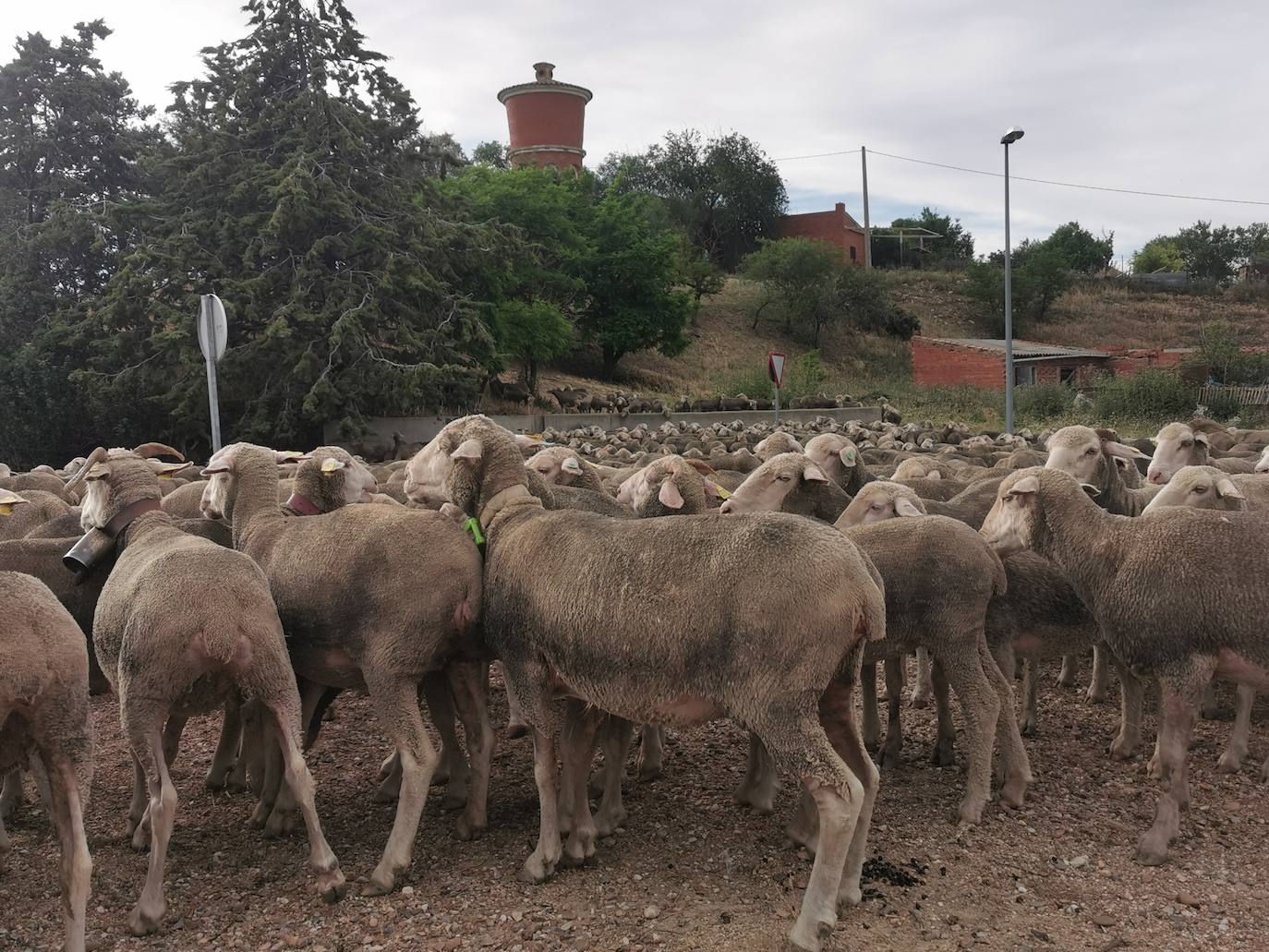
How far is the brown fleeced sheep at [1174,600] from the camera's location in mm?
4121

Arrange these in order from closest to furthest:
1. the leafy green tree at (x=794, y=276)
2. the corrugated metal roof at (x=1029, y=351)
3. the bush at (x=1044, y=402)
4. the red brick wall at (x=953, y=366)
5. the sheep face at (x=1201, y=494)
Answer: the sheep face at (x=1201, y=494)
the bush at (x=1044, y=402)
the red brick wall at (x=953, y=366)
the corrugated metal roof at (x=1029, y=351)
the leafy green tree at (x=794, y=276)

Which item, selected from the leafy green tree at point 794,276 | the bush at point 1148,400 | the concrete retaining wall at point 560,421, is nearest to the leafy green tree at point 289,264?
the concrete retaining wall at point 560,421

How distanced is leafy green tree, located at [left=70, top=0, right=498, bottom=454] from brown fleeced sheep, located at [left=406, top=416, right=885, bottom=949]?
1647cm

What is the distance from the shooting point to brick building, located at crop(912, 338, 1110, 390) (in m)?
38.1

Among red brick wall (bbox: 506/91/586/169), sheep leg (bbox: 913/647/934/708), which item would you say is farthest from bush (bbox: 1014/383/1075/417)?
sheep leg (bbox: 913/647/934/708)

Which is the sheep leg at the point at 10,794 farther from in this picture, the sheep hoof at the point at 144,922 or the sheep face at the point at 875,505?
the sheep face at the point at 875,505

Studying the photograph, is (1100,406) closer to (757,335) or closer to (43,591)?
(757,335)

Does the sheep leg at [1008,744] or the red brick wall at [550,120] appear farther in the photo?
A: the red brick wall at [550,120]

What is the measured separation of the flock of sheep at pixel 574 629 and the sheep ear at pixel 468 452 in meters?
0.07

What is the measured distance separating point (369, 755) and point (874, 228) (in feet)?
222

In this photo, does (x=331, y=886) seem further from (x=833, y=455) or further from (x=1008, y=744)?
(x=833, y=455)

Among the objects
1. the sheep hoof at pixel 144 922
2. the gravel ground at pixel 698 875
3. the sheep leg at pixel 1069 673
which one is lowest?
the sheep leg at pixel 1069 673

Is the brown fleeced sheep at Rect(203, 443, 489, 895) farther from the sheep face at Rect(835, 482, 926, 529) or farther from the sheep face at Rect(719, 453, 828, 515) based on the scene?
the sheep face at Rect(835, 482, 926, 529)

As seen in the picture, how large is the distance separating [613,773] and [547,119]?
132 ft
